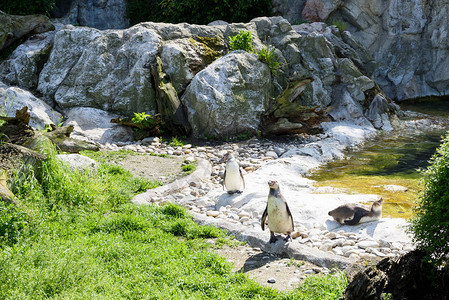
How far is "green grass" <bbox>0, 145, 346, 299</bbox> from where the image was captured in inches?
171

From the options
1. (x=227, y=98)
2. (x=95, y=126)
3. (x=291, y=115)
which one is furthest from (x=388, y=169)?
(x=95, y=126)

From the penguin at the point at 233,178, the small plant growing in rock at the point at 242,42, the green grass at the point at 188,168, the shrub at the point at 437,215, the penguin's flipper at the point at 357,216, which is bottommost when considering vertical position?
the green grass at the point at 188,168

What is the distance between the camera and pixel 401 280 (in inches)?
154

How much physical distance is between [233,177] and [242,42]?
721 cm

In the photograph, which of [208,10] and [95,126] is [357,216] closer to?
[95,126]

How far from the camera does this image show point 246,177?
368 inches

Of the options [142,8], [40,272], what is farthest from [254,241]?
[142,8]

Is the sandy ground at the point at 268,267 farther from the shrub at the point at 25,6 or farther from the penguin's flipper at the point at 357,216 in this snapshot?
the shrub at the point at 25,6

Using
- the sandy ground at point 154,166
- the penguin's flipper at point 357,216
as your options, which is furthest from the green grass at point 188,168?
the penguin's flipper at point 357,216

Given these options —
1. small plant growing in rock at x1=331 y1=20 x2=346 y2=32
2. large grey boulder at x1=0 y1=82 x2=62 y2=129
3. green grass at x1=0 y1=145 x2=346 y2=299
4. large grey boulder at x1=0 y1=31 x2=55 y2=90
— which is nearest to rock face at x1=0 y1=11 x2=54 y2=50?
large grey boulder at x1=0 y1=31 x2=55 y2=90

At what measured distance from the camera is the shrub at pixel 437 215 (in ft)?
13.0

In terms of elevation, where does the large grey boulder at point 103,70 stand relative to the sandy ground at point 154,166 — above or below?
above

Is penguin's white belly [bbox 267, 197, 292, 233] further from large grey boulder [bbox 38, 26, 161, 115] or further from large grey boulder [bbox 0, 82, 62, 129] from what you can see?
large grey boulder [bbox 38, 26, 161, 115]

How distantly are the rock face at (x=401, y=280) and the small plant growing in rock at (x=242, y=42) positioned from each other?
10896mm
